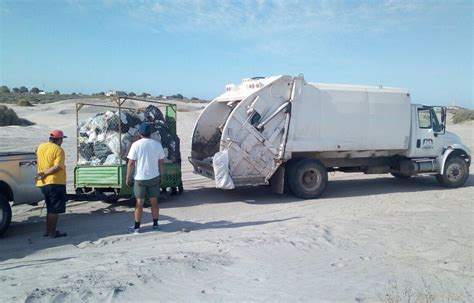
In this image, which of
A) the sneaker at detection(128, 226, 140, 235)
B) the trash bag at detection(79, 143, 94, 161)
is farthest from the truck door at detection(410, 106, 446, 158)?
the trash bag at detection(79, 143, 94, 161)

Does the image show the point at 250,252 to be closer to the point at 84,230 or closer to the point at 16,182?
the point at 84,230

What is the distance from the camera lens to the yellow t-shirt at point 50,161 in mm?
7703

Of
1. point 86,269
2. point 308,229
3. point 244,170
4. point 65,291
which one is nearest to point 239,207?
point 244,170

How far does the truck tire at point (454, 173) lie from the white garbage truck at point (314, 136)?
30 millimetres

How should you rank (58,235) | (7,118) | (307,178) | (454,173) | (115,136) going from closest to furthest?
(58,235), (115,136), (307,178), (454,173), (7,118)

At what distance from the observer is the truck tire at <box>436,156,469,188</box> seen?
1351 centimetres

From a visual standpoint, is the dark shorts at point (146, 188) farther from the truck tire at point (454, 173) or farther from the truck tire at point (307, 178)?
the truck tire at point (454, 173)

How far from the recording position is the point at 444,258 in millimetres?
6832

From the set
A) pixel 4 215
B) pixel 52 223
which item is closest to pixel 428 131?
pixel 52 223

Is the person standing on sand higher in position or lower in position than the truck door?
lower

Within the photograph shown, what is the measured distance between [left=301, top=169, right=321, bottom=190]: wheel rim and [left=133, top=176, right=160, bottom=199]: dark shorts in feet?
15.6

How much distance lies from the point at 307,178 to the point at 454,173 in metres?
5.07

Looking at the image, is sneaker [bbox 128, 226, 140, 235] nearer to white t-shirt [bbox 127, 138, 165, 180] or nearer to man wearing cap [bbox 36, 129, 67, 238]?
white t-shirt [bbox 127, 138, 165, 180]

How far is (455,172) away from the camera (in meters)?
13.6
